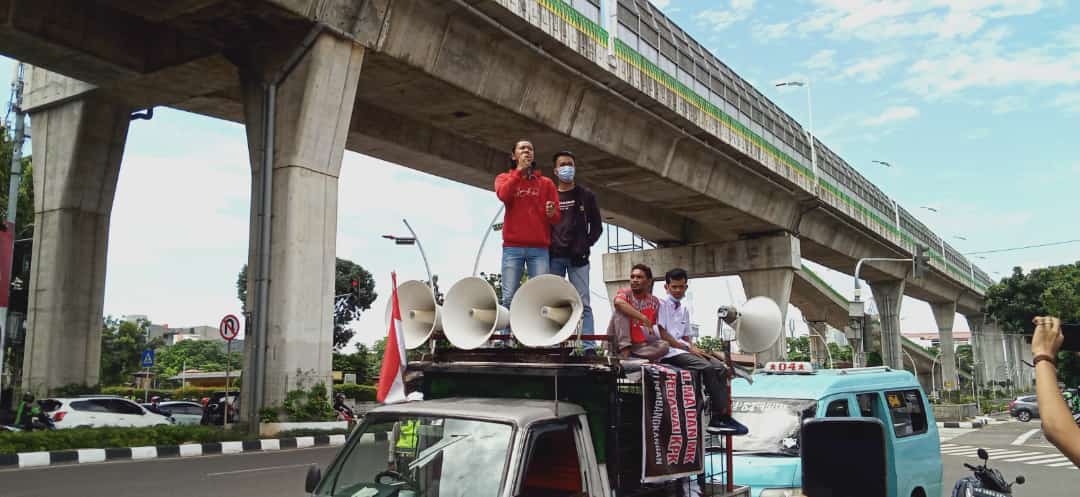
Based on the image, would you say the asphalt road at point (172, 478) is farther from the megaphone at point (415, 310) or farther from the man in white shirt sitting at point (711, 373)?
the man in white shirt sitting at point (711, 373)

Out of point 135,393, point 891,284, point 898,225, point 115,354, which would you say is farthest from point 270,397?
point 115,354

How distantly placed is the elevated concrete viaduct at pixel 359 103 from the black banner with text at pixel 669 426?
11998mm

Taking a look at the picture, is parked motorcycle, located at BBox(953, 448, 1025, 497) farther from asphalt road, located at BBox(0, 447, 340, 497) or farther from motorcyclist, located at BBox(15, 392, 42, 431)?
motorcyclist, located at BBox(15, 392, 42, 431)

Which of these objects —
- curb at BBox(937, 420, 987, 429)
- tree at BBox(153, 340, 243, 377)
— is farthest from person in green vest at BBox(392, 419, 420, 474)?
tree at BBox(153, 340, 243, 377)

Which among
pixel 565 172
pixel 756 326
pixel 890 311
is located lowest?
pixel 756 326

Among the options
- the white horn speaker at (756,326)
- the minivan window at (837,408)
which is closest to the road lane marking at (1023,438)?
the minivan window at (837,408)

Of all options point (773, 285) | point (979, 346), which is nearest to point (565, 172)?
point (773, 285)

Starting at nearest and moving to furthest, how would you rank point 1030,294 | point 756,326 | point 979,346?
point 756,326
point 1030,294
point 979,346

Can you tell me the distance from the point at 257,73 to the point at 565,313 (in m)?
13.9

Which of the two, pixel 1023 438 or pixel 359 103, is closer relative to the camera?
pixel 359 103

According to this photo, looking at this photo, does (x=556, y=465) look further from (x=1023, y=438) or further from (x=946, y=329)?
(x=946, y=329)

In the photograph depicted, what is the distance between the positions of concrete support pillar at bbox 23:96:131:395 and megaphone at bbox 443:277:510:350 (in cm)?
1801

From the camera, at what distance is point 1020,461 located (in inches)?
629

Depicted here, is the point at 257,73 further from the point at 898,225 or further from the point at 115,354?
the point at 115,354
